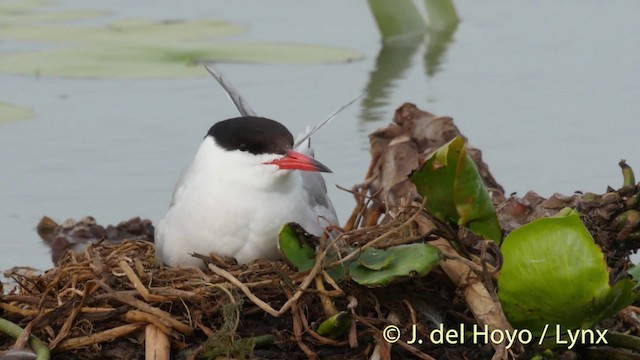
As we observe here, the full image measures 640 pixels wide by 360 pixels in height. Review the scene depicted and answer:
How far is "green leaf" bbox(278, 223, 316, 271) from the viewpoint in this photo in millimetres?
3484

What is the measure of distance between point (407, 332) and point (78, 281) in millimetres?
843

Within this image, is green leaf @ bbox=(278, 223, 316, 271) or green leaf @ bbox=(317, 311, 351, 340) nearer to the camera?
green leaf @ bbox=(317, 311, 351, 340)

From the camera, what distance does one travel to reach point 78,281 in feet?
11.8

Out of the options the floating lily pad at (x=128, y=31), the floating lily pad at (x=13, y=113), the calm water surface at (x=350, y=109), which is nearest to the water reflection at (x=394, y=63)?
the calm water surface at (x=350, y=109)

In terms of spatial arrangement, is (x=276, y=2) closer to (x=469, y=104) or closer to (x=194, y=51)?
(x=194, y=51)

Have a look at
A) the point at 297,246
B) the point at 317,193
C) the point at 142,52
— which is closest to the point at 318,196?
the point at 317,193

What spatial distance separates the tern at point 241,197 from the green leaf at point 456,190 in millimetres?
387

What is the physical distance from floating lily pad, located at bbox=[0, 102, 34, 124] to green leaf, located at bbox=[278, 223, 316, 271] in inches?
112

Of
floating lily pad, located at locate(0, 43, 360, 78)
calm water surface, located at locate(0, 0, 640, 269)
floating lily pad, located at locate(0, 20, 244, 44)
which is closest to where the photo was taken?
calm water surface, located at locate(0, 0, 640, 269)

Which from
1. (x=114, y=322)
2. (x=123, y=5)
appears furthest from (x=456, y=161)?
(x=123, y=5)

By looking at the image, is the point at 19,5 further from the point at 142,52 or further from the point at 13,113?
the point at 13,113

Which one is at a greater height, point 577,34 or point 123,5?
point 123,5

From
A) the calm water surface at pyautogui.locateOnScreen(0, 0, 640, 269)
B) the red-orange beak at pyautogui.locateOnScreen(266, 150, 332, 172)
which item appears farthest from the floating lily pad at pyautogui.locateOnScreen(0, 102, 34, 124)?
the red-orange beak at pyautogui.locateOnScreen(266, 150, 332, 172)

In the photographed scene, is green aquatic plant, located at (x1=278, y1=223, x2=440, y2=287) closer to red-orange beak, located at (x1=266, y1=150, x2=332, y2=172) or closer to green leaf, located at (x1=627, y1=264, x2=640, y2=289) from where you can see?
red-orange beak, located at (x1=266, y1=150, x2=332, y2=172)
